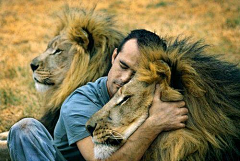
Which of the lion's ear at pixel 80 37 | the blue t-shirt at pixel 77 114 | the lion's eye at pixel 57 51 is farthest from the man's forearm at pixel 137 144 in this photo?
the lion's eye at pixel 57 51

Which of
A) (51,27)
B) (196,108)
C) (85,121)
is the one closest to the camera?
(196,108)

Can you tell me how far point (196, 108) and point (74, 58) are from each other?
1987mm

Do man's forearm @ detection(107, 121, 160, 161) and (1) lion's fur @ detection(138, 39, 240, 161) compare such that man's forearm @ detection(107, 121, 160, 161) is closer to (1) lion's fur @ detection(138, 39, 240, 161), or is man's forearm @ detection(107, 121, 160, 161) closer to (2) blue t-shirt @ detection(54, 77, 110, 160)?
(1) lion's fur @ detection(138, 39, 240, 161)

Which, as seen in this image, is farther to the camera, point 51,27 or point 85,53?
point 51,27

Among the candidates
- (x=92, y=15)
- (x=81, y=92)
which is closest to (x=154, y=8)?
(x=92, y=15)

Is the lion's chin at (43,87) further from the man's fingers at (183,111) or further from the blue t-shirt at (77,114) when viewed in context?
the man's fingers at (183,111)

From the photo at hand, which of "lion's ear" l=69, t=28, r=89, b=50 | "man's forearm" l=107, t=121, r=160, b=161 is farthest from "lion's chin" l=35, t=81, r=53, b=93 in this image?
"man's forearm" l=107, t=121, r=160, b=161

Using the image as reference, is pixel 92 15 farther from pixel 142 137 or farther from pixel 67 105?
pixel 142 137

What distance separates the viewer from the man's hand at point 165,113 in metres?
3.04

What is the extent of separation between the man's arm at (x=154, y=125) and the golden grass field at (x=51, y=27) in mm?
2901

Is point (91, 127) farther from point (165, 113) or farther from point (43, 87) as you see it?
point (43, 87)

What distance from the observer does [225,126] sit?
119 inches

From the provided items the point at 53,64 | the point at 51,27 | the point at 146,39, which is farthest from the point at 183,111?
the point at 51,27

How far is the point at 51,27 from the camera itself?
277 inches
